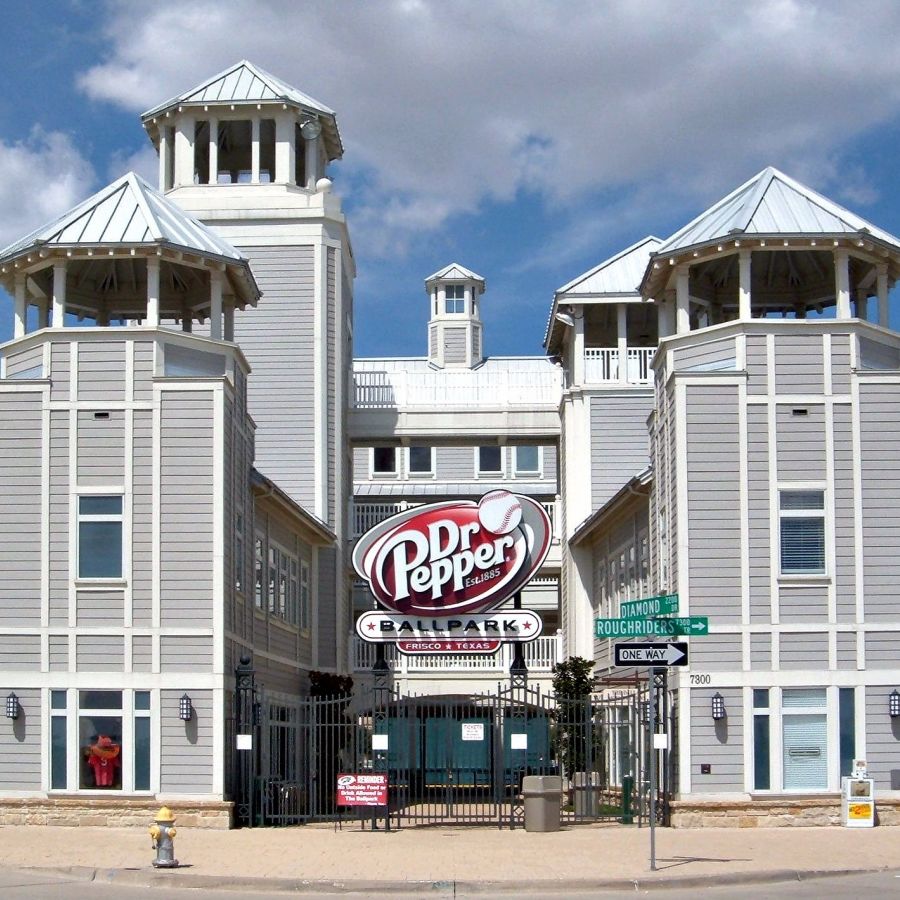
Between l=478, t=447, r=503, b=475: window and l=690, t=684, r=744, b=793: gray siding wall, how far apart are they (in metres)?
29.8

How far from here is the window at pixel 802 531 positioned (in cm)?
2753

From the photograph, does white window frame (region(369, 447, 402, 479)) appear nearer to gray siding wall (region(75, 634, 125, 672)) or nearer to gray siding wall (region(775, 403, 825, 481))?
gray siding wall (region(75, 634, 125, 672))

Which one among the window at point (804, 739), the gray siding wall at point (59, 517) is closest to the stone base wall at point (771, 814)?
the window at point (804, 739)

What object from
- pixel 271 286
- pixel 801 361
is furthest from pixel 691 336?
pixel 271 286

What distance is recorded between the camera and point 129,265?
108 ft

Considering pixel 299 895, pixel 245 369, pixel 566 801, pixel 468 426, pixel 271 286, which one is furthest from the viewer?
pixel 468 426

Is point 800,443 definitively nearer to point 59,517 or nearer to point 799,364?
point 799,364

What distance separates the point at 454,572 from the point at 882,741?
8415 mm

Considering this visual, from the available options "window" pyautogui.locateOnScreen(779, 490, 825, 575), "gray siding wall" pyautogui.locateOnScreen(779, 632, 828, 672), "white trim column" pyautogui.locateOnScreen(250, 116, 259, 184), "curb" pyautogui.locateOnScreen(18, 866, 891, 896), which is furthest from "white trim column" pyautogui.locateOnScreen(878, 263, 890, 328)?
"white trim column" pyautogui.locateOnScreen(250, 116, 259, 184)

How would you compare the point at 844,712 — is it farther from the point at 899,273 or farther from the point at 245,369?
the point at 245,369

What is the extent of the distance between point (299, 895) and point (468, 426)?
115ft

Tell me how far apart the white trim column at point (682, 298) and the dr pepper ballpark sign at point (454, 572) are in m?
4.47

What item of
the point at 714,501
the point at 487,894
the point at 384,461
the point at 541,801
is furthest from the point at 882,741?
the point at 384,461

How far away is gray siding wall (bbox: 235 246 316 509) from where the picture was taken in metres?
45.0
